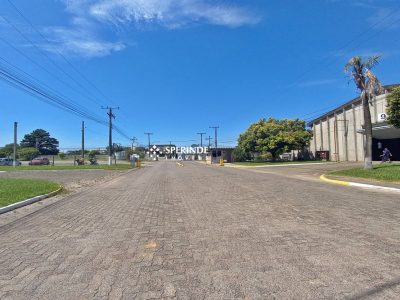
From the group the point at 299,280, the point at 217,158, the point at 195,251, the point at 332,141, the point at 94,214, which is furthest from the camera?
the point at 217,158

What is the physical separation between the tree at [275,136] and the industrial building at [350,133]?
2963 mm

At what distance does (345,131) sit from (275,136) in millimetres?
12616

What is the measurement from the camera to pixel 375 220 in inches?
345

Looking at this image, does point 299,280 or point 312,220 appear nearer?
point 299,280

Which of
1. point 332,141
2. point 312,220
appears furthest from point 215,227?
point 332,141

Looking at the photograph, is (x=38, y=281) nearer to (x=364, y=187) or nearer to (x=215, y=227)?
(x=215, y=227)

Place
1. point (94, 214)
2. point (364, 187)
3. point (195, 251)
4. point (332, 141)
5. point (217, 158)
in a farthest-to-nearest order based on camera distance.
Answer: point (217, 158) → point (332, 141) → point (364, 187) → point (94, 214) → point (195, 251)

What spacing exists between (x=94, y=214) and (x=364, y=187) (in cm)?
1342

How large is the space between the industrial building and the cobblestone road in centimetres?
3249

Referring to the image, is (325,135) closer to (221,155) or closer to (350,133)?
(350,133)

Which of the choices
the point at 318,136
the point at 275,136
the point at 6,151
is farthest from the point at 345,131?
the point at 6,151

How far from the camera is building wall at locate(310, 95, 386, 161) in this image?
46188 mm

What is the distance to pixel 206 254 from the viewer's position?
6.07m

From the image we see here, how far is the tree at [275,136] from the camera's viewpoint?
59344mm
